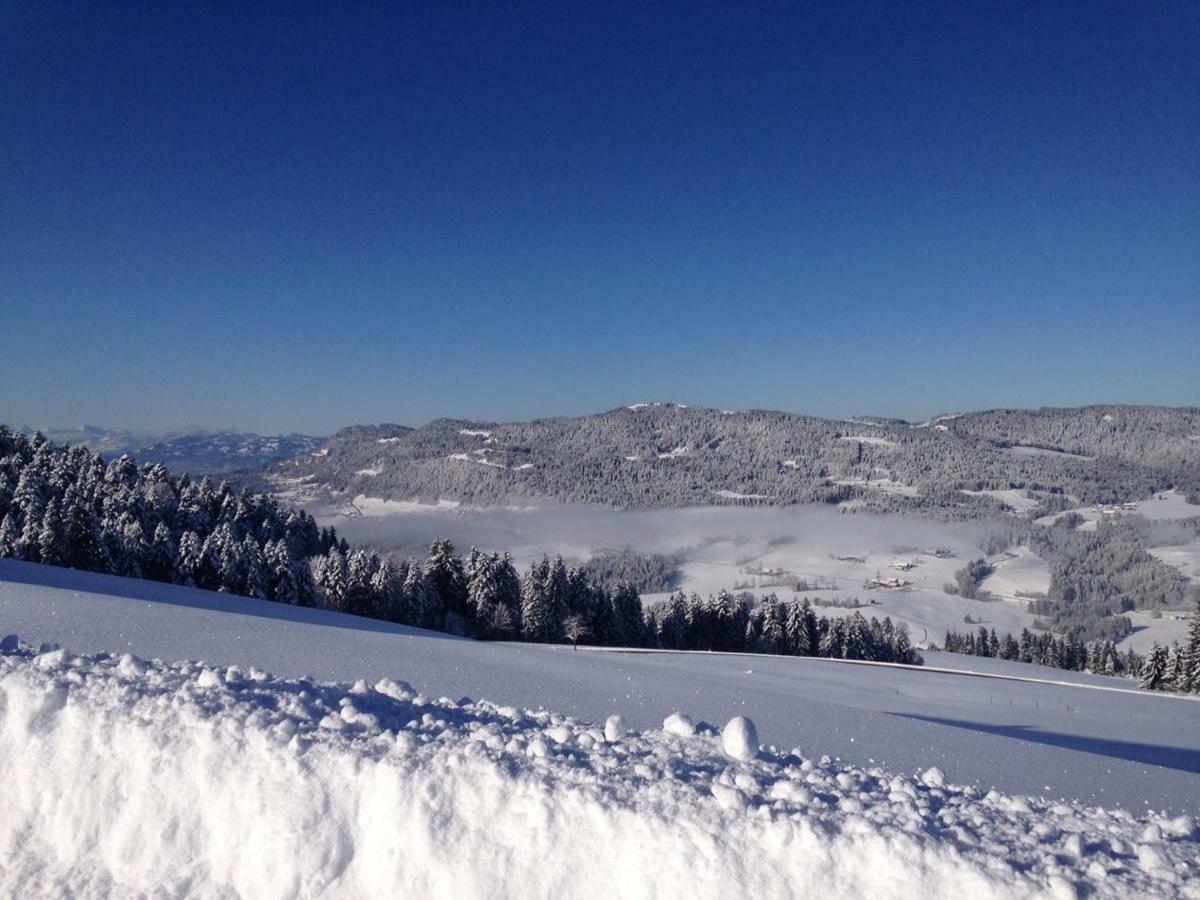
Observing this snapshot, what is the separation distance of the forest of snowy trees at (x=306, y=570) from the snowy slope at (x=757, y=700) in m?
16.1

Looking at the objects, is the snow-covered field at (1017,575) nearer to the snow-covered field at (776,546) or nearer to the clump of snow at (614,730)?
the snow-covered field at (776,546)

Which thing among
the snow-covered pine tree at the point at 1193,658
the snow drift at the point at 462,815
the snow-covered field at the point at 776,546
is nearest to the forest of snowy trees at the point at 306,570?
the snow-covered pine tree at the point at 1193,658

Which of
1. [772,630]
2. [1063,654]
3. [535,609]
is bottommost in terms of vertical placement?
[1063,654]

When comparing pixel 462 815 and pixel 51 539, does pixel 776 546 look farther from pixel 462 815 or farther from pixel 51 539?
pixel 462 815

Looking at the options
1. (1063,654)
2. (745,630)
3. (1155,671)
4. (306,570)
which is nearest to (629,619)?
(745,630)

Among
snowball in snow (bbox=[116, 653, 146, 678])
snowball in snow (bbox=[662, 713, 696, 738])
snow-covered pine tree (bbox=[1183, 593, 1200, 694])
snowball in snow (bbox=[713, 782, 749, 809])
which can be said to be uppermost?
snowball in snow (bbox=[116, 653, 146, 678])

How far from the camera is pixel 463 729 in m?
5.01

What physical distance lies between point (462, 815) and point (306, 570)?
33.7 metres

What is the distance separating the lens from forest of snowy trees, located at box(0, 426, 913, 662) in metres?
30.5

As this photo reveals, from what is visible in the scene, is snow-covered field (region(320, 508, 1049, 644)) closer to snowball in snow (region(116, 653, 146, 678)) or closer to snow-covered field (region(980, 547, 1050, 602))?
snow-covered field (region(980, 547, 1050, 602))

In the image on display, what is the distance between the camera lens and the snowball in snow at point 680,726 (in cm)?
534

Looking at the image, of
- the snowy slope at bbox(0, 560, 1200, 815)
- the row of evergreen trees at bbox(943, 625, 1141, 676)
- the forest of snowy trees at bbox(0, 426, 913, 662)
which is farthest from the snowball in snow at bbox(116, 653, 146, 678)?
the row of evergreen trees at bbox(943, 625, 1141, 676)

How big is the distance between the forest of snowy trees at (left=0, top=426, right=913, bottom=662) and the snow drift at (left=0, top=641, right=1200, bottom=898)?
30.4 meters

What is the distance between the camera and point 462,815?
402 centimetres
